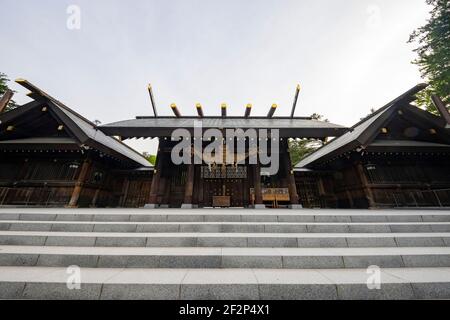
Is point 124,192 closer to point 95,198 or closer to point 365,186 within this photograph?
point 95,198

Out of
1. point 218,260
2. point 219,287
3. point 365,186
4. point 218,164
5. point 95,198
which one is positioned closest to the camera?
point 219,287

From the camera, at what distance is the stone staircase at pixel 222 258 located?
2.16 m

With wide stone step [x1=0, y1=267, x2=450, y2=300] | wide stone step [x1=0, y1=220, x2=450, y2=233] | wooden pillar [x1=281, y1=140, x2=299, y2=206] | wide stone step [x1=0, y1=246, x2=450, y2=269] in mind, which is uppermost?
wooden pillar [x1=281, y1=140, x2=299, y2=206]

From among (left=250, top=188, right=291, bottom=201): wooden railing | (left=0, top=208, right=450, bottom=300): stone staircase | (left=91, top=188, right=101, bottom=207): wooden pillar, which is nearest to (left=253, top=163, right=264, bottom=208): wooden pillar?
(left=250, top=188, right=291, bottom=201): wooden railing

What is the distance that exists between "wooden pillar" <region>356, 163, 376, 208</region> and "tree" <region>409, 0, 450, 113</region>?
932 centimetres

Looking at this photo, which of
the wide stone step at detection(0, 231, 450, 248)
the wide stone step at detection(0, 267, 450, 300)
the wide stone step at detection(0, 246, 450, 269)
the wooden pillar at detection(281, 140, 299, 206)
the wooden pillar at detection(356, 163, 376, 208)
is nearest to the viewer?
the wide stone step at detection(0, 267, 450, 300)

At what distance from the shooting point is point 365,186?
360 inches

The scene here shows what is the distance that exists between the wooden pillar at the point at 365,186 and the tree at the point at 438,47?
9.32 meters

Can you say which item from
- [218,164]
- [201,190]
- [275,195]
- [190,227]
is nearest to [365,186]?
[275,195]

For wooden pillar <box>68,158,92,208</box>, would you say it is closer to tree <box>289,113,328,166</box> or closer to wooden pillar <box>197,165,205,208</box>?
wooden pillar <box>197,165,205,208</box>

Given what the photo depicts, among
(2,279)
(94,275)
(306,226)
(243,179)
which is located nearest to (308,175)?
(243,179)

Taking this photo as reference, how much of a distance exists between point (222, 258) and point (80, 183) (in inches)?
395

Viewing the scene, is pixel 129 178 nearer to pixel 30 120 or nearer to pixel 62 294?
pixel 30 120

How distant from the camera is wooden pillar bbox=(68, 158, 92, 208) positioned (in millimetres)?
8719
